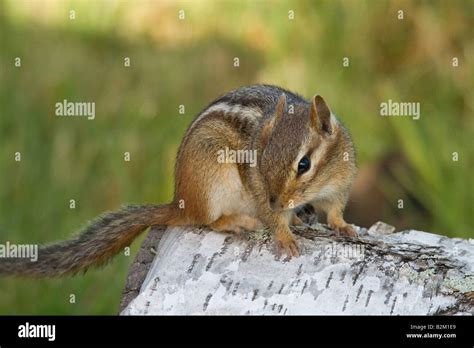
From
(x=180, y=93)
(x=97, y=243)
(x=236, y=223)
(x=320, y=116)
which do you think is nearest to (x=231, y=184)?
(x=236, y=223)

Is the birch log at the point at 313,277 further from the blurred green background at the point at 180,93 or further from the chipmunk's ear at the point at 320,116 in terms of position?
the blurred green background at the point at 180,93

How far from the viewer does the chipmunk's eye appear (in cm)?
412

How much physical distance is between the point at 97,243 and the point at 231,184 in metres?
0.70

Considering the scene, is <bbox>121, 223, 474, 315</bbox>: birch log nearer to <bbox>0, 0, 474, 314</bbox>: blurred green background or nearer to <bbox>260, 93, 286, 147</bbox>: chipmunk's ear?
<bbox>260, 93, 286, 147</bbox>: chipmunk's ear

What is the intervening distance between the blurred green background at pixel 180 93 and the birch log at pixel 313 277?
189 centimetres

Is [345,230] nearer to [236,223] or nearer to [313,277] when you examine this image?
[236,223]

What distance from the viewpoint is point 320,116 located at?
4.33 m

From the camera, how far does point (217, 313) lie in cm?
363

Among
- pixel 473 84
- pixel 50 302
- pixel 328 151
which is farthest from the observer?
pixel 473 84

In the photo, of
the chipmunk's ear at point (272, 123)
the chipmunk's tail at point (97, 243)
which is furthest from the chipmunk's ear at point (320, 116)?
the chipmunk's tail at point (97, 243)

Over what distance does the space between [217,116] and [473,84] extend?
3.49m
